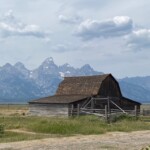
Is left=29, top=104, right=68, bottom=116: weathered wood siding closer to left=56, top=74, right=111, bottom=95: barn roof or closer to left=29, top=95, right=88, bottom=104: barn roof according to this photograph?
left=29, top=95, right=88, bottom=104: barn roof

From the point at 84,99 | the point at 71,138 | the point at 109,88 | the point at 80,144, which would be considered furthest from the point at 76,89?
the point at 80,144

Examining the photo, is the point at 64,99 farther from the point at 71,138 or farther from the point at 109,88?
the point at 71,138

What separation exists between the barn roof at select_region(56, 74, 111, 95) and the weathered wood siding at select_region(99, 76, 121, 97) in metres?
0.71

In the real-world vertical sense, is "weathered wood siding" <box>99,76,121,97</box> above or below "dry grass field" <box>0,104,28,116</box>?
above

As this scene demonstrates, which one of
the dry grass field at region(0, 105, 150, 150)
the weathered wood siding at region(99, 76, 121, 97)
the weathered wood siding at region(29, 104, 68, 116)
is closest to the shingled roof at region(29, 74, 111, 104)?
the weathered wood siding at region(29, 104, 68, 116)

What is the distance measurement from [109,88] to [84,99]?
21.6 feet

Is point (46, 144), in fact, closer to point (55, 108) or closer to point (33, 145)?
point (33, 145)

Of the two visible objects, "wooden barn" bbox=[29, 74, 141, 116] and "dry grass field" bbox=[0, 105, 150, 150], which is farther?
"wooden barn" bbox=[29, 74, 141, 116]

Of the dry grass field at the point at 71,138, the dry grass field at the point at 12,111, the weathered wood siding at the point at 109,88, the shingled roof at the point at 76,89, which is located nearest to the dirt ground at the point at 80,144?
the dry grass field at the point at 71,138

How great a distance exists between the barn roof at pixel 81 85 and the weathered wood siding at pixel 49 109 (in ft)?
15.5

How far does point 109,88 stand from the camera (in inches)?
2290

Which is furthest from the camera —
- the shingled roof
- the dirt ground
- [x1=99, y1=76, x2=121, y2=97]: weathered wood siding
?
[x1=99, y1=76, x2=121, y2=97]: weathered wood siding

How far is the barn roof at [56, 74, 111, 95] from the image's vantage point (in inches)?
2219

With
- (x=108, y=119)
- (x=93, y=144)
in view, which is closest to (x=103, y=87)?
(x=108, y=119)
